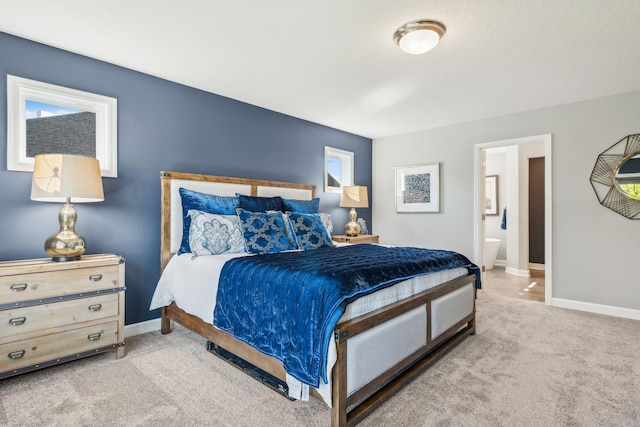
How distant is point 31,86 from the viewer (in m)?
2.50

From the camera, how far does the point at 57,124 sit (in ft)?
8.74

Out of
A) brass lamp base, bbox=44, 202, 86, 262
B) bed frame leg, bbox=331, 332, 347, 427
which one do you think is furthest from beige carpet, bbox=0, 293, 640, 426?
brass lamp base, bbox=44, 202, 86, 262

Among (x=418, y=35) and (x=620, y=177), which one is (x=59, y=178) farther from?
(x=620, y=177)

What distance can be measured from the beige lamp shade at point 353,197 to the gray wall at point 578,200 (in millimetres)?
1322

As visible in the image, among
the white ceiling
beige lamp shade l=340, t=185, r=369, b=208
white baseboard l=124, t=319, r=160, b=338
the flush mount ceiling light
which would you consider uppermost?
the white ceiling

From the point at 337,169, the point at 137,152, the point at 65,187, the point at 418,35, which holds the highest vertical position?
the point at 418,35

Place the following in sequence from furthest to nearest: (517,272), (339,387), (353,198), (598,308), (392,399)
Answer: (517,272) → (353,198) → (598,308) → (392,399) → (339,387)

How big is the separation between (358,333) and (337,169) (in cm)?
378

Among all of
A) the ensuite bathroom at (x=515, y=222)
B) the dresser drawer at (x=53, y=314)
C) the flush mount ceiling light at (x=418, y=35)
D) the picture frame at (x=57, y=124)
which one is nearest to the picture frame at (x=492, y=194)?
the ensuite bathroom at (x=515, y=222)

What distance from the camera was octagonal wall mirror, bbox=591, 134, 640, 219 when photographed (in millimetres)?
3426

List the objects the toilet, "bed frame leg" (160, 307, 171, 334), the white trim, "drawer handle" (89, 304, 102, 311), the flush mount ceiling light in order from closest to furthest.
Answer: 1. the flush mount ceiling light
2. "drawer handle" (89, 304, 102, 311)
3. "bed frame leg" (160, 307, 171, 334)
4. the toilet
5. the white trim

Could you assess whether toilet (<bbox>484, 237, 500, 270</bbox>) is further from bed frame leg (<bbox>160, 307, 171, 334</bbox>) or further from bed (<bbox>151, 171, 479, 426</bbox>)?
bed frame leg (<bbox>160, 307, 171, 334</bbox>)

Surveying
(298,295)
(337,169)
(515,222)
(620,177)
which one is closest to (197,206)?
(298,295)

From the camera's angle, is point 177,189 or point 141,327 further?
point 177,189
